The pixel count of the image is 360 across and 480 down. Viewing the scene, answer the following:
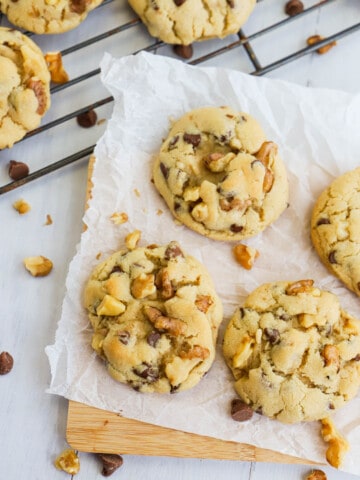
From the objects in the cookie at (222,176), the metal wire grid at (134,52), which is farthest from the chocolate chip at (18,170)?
the cookie at (222,176)

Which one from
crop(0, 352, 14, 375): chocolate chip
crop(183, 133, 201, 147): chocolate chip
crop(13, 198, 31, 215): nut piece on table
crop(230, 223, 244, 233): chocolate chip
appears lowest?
crop(230, 223, 244, 233): chocolate chip

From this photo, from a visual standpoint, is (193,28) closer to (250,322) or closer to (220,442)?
(250,322)

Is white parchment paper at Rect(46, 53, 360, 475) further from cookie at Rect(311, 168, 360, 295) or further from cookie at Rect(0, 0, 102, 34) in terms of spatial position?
cookie at Rect(0, 0, 102, 34)

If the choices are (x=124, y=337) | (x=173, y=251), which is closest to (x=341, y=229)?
(x=173, y=251)

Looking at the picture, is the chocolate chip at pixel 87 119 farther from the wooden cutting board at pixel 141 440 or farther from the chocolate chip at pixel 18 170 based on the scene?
the wooden cutting board at pixel 141 440

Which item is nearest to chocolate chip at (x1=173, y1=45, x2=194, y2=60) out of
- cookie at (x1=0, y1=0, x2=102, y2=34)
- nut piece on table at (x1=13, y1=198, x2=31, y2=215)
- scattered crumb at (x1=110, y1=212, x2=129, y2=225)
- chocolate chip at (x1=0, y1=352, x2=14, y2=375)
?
cookie at (x1=0, y1=0, x2=102, y2=34)

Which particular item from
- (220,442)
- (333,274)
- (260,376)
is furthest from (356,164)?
(220,442)
